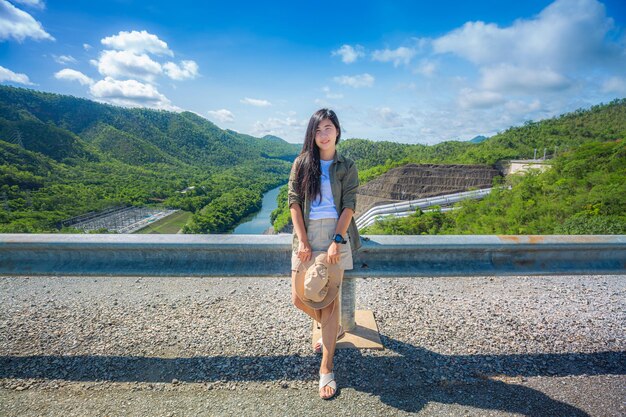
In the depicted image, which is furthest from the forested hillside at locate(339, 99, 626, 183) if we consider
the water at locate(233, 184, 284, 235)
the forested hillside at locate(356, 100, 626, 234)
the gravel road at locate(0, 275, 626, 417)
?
the gravel road at locate(0, 275, 626, 417)

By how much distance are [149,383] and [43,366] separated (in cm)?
81

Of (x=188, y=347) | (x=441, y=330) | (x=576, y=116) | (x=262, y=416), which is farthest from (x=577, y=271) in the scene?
(x=576, y=116)

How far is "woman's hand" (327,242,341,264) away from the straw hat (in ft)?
0.09

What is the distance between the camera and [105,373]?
6.96 ft

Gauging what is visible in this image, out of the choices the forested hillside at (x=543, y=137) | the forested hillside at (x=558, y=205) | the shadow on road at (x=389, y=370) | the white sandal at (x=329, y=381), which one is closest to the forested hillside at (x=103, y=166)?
the shadow on road at (x=389, y=370)

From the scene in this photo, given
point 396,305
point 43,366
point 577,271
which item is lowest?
point 43,366

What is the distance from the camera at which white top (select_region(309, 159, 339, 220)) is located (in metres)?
2.27

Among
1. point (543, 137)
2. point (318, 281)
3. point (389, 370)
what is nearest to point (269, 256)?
point (318, 281)

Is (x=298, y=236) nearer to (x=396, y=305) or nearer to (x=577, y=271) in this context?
(x=396, y=305)

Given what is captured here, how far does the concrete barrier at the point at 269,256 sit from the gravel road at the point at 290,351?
0.54 m

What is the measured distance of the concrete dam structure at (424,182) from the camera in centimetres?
4247

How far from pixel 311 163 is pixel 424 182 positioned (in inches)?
1815

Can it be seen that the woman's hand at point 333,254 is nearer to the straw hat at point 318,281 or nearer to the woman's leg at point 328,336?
the straw hat at point 318,281

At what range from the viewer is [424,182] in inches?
1793
